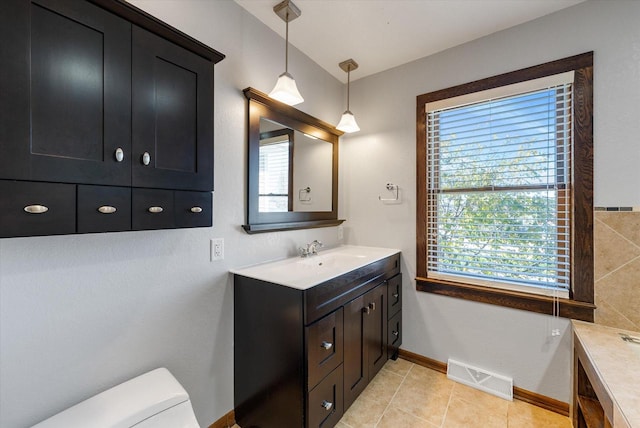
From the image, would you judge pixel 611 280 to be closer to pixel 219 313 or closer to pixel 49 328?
pixel 219 313

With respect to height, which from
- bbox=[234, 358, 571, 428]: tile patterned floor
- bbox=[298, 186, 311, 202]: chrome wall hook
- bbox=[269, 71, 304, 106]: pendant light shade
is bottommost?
bbox=[234, 358, 571, 428]: tile patterned floor

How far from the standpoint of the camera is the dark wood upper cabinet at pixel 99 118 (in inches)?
31.0

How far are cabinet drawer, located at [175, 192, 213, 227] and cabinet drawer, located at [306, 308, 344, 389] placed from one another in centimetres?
74

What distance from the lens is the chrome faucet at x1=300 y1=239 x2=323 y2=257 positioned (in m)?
2.13

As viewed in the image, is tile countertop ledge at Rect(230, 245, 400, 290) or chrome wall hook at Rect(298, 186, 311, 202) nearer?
tile countertop ledge at Rect(230, 245, 400, 290)

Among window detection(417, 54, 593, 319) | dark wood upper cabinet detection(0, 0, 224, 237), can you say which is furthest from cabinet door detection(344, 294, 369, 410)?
dark wood upper cabinet detection(0, 0, 224, 237)

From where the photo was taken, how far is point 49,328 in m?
1.04

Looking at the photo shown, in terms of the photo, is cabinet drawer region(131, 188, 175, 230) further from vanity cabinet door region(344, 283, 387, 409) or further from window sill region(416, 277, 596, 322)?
window sill region(416, 277, 596, 322)

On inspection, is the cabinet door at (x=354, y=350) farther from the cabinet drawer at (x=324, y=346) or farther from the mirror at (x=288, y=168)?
the mirror at (x=288, y=168)

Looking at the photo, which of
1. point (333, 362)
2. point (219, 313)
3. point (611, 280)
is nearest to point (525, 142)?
point (611, 280)

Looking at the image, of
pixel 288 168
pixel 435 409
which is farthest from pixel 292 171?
pixel 435 409

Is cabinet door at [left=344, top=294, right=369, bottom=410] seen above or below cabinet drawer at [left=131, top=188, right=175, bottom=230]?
below

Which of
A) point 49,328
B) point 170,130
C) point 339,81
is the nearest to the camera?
point 49,328

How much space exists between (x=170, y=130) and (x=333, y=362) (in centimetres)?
143
